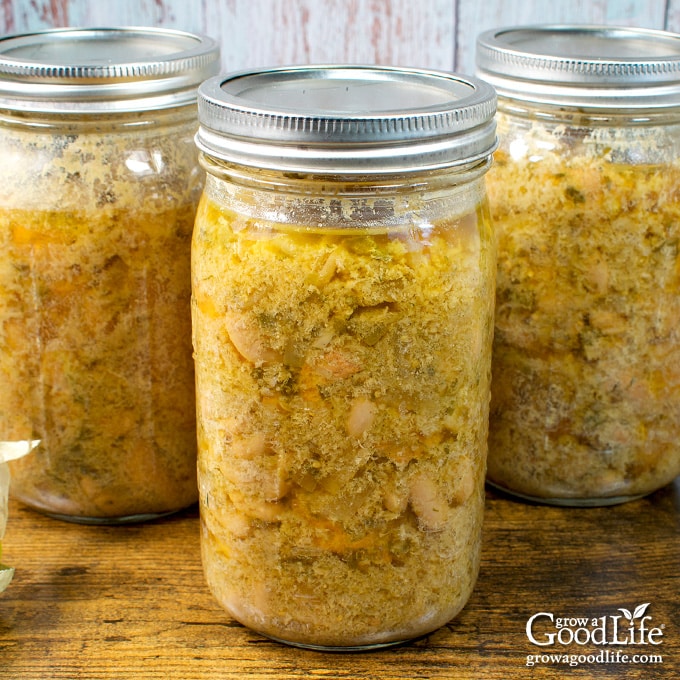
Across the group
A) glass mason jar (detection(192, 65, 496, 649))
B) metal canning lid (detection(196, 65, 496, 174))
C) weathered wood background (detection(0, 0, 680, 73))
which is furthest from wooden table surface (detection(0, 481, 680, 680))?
weathered wood background (detection(0, 0, 680, 73))

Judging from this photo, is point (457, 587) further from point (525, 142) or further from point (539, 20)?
point (539, 20)

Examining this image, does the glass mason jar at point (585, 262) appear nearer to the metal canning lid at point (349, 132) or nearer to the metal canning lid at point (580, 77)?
the metal canning lid at point (580, 77)

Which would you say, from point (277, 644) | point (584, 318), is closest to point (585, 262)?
point (584, 318)

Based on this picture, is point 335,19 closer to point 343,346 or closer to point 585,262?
point 585,262

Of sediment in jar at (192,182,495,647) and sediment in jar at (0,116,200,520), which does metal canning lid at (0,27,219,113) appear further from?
sediment in jar at (192,182,495,647)

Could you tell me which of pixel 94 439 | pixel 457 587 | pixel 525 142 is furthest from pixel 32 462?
pixel 525 142

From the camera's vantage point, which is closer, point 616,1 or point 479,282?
point 479,282

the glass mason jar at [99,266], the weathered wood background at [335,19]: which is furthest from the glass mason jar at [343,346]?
the weathered wood background at [335,19]
